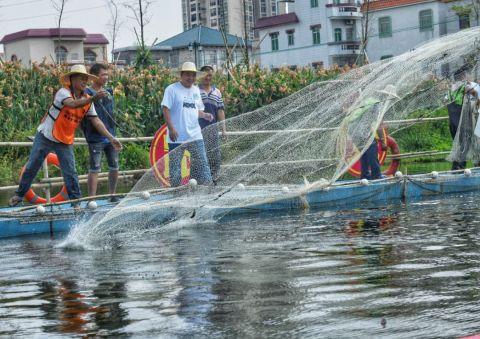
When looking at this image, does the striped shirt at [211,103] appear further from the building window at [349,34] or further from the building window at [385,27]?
the building window at [349,34]

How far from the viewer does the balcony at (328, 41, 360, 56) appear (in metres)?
71.8

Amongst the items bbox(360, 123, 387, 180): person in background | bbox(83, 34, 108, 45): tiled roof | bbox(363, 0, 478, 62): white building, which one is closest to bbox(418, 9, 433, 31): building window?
bbox(363, 0, 478, 62): white building

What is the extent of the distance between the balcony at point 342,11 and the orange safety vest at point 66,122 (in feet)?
204

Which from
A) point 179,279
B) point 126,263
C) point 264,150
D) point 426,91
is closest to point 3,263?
point 126,263

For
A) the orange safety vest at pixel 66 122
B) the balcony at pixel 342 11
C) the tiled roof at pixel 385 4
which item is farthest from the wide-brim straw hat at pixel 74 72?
the balcony at pixel 342 11

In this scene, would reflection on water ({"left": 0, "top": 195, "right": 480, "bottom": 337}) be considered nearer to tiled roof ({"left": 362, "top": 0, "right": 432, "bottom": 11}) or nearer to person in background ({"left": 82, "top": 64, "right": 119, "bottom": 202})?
person in background ({"left": 82, "top": 64, "right": 119, "bottom": 202})

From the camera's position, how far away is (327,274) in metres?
7.50

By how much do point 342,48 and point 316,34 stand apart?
103 inches

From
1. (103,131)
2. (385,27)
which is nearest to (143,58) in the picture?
(103,131)

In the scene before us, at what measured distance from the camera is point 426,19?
215ft

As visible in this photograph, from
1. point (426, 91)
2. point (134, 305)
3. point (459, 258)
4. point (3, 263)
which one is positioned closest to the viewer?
point (134, 305)

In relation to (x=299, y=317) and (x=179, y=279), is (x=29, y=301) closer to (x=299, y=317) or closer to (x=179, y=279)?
(x=179, y=279)

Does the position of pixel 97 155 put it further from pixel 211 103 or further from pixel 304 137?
pixel 304 137

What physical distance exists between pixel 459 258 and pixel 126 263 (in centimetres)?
271
